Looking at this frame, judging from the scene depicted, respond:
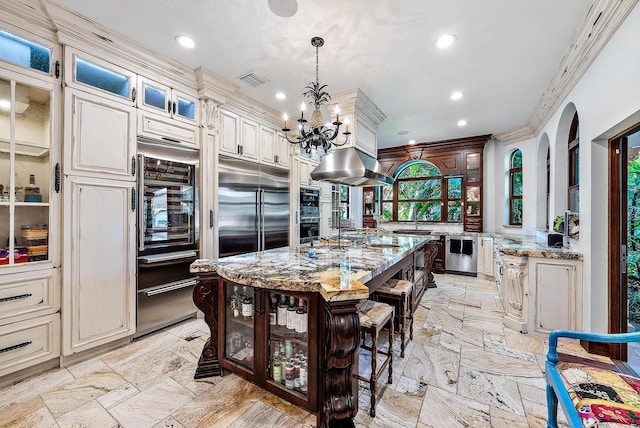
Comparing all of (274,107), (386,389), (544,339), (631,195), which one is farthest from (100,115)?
(631,195)

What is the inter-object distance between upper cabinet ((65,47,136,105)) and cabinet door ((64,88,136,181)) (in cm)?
8

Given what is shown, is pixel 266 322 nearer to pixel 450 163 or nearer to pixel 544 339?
pixel 544 339

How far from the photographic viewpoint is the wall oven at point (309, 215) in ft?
15.3

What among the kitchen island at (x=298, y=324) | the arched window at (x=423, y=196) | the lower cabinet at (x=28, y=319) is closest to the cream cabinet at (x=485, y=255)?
the arched window at (x=423, y=196)

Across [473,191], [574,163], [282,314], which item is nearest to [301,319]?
[282,314]

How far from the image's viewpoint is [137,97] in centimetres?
269

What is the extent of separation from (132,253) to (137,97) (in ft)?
5.13

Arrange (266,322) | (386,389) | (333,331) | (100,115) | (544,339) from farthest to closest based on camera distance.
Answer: (544,339)
(100,115)
(386,389)
(266,322)
(333,331)

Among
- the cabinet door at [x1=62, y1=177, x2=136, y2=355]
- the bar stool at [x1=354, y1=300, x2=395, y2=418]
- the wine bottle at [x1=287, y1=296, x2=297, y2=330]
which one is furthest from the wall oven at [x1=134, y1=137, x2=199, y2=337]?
the bar stool at [x1=354, y1=300, x2=395, y2=418]

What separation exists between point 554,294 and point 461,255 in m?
2.85

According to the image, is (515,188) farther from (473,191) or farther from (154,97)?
(154,97)

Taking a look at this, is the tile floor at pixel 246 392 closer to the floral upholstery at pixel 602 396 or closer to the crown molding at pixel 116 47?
the floral upholstery at pixel 602 396

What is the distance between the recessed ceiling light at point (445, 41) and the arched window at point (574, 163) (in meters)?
1.98

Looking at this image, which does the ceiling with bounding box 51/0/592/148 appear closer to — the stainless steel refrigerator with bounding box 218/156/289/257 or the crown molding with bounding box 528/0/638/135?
the crown molding with bounding box 528/0/638/135
